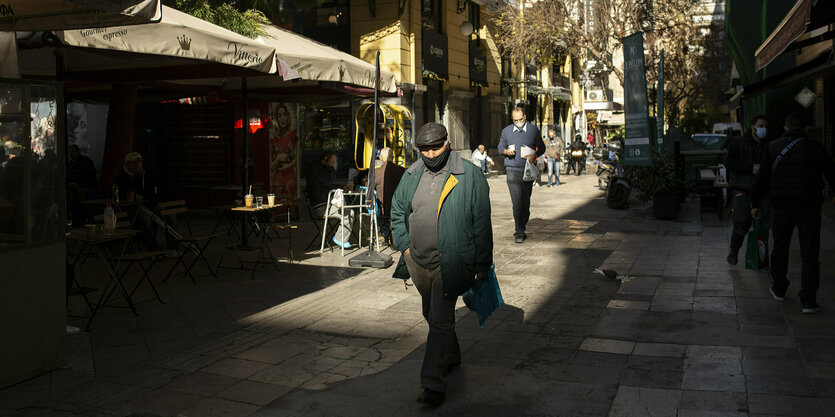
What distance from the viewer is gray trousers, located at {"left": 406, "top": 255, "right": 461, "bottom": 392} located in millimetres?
4598

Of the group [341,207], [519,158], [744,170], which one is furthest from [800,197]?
[341,207]

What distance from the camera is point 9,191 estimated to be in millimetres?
5168

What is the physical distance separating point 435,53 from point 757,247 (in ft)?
60.7

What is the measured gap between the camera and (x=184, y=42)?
7.05 meters

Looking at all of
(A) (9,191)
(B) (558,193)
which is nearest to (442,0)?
(B) (558,193)

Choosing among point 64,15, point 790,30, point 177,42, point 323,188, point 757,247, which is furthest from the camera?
point 323,188

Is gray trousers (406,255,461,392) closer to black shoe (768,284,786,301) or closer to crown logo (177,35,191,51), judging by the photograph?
crown logo (177,35,191,51)

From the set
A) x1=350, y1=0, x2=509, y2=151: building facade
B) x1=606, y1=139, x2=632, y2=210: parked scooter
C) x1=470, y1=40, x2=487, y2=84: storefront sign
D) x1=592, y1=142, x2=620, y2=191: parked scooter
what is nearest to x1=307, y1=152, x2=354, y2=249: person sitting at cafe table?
x1=606, y1=139, x2=632, y2=210: parked scooter

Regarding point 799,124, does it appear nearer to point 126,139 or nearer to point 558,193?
point 126,139

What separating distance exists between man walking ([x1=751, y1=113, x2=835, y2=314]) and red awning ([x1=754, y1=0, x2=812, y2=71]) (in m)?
0.93

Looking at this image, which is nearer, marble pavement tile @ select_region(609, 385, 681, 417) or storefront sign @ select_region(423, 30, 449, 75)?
marble pavement tile @ select_region(609, 385, 681, 417)

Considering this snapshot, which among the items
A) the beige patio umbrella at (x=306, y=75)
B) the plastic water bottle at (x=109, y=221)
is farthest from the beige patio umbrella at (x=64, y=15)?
the beige patio umbrella at (x=306, y=75)

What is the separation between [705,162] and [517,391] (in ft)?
41.4

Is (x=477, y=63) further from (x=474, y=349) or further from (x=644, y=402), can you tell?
(x=644, y=402)
